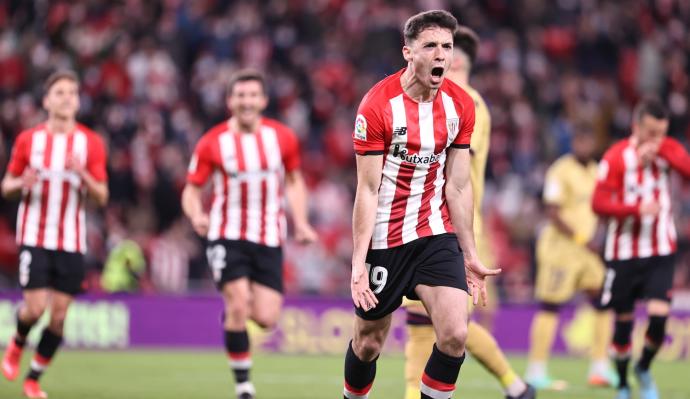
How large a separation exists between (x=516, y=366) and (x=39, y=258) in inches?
226

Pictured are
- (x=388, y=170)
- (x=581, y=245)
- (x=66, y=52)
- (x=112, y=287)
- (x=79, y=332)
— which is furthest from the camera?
(x=66, y=52)

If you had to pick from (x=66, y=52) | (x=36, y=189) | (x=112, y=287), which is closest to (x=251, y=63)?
(x=66, y=52)

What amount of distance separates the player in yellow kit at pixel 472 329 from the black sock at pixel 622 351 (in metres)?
1.46

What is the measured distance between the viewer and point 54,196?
9844 mm

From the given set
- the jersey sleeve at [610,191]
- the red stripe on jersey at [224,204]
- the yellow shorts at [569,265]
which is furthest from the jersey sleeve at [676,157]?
the red stripe on jersey at [224,204]

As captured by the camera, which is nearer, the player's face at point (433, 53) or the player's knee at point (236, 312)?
the player's face at point (433, 53)

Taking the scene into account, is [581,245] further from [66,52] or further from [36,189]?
[66,52]

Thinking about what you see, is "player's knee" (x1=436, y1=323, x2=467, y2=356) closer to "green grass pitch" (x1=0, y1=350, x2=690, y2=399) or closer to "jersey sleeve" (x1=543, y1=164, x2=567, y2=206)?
"green grass pitch" (x1=0, y1=350, x2=690, y2=399)

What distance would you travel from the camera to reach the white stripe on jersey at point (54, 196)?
9.76m

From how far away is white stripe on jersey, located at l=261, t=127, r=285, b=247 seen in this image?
958 cm

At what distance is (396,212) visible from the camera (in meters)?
6.65

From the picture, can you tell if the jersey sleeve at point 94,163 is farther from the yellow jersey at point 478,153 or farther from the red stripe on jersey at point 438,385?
the red stripe on jersey at point 438,385

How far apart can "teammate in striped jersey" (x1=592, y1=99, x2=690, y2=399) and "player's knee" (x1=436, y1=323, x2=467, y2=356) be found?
11.0 feet

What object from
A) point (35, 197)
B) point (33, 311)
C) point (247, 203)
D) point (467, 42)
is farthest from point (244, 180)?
point (467, 42)
